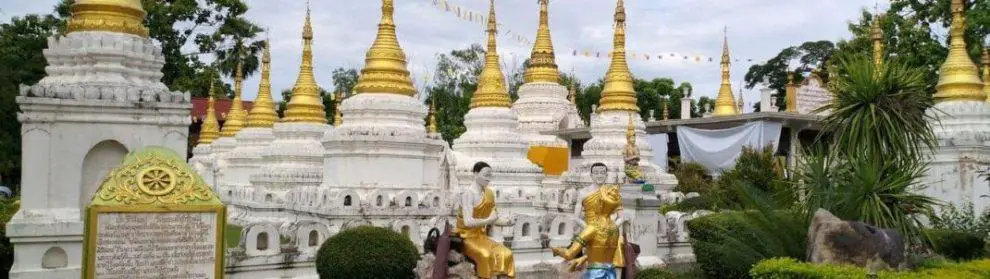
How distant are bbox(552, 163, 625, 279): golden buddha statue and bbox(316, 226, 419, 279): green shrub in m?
2.19

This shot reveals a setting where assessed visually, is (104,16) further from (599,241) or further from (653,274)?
(653,274)

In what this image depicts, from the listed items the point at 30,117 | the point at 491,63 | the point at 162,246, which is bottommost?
the point at 162,246

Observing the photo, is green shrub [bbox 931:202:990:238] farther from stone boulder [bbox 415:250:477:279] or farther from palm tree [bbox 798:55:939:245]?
stone boulder [bbox 415:250:477:279]

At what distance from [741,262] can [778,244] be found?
0.66 m

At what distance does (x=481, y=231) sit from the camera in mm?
9820

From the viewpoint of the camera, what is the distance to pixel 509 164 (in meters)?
22.4

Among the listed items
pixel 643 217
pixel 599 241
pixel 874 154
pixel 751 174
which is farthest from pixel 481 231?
pixel 751 174

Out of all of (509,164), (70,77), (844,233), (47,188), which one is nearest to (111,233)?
(47,188)

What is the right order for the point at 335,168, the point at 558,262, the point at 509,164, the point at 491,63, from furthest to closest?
the point at 491,63
the point at 509,164
the point at 335,168
the point at 558,262

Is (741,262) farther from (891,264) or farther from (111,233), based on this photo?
(111,233)

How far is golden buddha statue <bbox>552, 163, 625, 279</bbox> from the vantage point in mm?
10039

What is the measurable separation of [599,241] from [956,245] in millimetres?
6267

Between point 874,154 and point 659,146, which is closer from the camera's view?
point 874,154

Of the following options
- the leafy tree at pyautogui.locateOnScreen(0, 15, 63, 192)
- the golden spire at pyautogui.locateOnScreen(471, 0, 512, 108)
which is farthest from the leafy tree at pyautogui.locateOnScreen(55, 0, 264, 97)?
the golden spire at pyautogui.locateOnScreen(471, 0, 512, 108)
